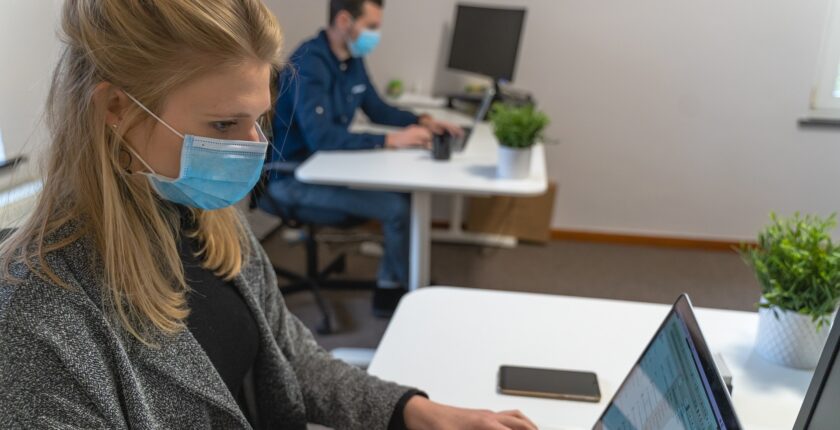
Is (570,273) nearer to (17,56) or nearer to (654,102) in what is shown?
(654,102)

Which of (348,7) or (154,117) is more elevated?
(348,7)

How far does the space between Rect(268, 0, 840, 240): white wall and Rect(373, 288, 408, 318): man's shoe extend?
126cm

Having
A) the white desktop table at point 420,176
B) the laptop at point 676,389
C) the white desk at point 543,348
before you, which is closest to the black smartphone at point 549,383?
the white desk at point 543,348

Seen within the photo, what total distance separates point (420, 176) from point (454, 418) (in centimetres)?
123

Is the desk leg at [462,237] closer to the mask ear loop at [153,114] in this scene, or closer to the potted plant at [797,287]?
the potted plant at [797,287]

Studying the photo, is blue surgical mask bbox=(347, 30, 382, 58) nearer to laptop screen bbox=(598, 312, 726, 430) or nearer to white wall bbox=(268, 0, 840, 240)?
white wall bbox=(268, 0, 840, 240)

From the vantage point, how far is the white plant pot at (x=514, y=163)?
208 centimetres

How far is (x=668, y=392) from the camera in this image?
2.31 ft

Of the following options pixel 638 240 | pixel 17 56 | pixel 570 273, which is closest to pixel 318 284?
pixel 570 273

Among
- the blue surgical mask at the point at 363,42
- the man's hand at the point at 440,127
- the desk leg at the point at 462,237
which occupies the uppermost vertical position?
the blue surgical mask at the point at 363,42

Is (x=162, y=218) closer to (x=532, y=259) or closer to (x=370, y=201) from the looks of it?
(x=370, y=201)

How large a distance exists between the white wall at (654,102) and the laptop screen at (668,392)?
8.32 ft

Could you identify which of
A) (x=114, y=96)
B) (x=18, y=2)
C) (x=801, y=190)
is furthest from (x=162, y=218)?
(x=801, y=190)

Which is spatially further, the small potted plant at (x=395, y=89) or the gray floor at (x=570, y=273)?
the small potted plant at (x=395, y=89)
